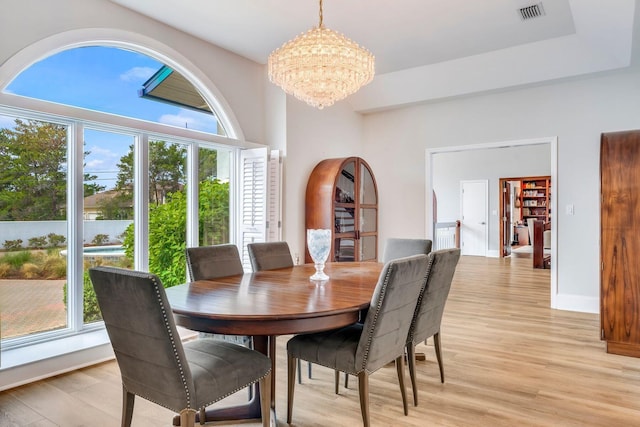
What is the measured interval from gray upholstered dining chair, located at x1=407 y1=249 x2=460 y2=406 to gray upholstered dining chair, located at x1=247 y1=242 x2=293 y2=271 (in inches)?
49.5

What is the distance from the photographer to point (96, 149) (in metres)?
3.36

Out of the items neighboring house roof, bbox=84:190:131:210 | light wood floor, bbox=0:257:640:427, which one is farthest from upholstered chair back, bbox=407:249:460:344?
neighboring house roof, bbox=84:190:131:210

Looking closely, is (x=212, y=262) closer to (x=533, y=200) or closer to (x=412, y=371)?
(x=412, y=371)

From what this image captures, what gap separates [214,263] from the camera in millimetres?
2832

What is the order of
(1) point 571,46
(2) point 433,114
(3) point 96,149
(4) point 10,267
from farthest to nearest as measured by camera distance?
(2) point 433,114 → (1) point 571,46 → (3) point 96,149 → (4) point 10,267

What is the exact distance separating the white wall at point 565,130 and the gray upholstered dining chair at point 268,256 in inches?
116

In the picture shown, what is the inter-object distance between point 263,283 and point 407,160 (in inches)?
153

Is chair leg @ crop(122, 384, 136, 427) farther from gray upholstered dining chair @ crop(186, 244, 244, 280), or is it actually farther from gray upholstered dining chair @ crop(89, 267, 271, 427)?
gray upholstered dining chair @ crop(186, 244, 244, 280)

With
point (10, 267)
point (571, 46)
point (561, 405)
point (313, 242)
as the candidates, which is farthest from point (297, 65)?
point (571, 46)

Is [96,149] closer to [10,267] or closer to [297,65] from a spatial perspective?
[10,267]

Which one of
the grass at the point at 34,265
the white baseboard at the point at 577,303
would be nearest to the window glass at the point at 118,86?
the grass at the point at 34,265

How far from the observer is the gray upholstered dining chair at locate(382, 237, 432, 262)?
3.45 m

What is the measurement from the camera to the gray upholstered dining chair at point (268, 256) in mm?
3139

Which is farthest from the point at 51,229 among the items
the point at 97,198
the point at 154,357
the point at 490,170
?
the point at 490,170
